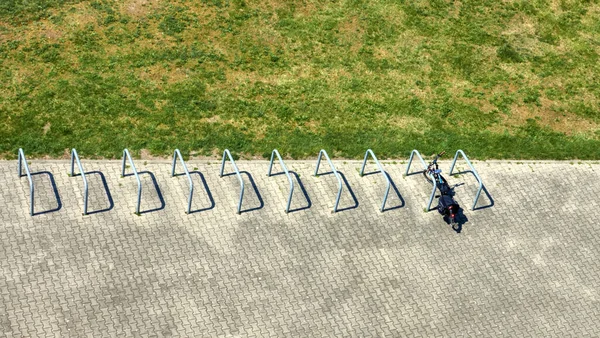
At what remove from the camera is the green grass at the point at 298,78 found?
20734 mm

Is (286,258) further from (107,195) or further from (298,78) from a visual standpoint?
(298,78)

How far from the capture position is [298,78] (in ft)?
75.7

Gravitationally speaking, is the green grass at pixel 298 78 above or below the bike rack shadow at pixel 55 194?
above

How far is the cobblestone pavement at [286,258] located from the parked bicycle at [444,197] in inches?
10.8

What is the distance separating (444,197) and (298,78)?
6.66 m

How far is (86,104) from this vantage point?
827 inches

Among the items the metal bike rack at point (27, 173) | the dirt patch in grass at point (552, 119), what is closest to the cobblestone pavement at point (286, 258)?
the metal bike rack at point (27, 173)

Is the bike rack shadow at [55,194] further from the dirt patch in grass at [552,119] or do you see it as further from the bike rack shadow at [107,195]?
the dirt patch in grass at [552,119]

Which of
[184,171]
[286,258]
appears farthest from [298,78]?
[286,258]

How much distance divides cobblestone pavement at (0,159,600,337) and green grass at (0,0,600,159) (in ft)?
4.24

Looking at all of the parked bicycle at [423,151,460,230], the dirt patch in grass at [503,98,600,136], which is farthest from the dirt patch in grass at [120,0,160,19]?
the dirt patch in grass at [503,98,600,136]

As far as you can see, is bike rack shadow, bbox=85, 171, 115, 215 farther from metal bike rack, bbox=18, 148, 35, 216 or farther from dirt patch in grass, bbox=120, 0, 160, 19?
dirt patch in grass, bbox=120, 0, 160, 19

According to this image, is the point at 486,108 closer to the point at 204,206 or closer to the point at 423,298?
the point at 423,298

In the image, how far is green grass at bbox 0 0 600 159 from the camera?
20.7 metres
